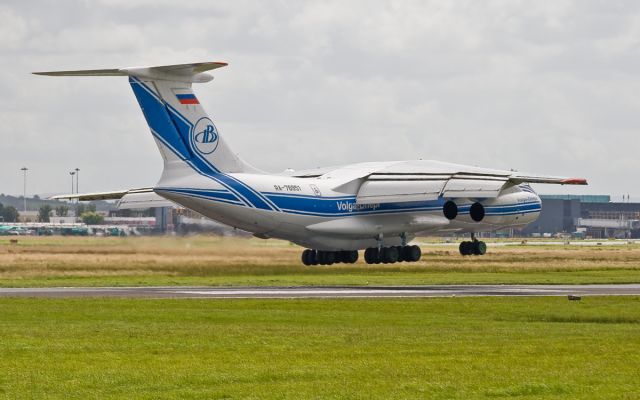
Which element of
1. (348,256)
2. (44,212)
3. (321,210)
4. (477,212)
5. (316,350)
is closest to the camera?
(316,350)

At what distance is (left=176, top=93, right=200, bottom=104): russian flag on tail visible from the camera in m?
43.6

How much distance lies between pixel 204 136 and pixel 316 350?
2347 cm

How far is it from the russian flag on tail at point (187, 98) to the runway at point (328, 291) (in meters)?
6.56

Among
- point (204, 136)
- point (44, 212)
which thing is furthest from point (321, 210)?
point (44, 212)

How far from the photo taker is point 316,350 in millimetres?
21828

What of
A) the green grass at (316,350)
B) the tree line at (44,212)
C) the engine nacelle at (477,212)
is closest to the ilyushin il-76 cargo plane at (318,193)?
the engine nacelle at (477,212)

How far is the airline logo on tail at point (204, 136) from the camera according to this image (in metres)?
44.1

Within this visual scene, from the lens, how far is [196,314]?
30.3m

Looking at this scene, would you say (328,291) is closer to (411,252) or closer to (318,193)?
(318,193)

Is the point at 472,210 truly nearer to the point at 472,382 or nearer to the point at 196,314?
the point at 196,314

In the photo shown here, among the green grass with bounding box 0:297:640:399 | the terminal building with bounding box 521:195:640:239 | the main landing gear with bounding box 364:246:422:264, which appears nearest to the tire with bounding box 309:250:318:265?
the main landing gear with bounding box 364:246:422:264

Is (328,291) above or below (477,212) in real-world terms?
below

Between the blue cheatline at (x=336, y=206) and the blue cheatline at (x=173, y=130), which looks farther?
the blue cheatline at (x=336, y=206)

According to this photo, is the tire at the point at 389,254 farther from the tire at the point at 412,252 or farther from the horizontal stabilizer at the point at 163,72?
the horizontal stabilizer at the point at 163,72
